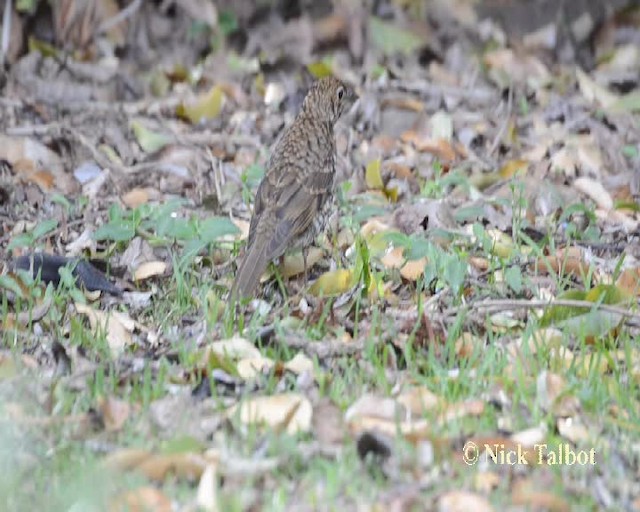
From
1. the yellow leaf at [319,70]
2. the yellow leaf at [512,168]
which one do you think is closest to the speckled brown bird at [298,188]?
the yellow leaf at [512,168]

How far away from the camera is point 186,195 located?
7.48m

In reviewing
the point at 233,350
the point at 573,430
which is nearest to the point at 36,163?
the point at 233,350

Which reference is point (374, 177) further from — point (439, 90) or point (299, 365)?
point (299, 365)

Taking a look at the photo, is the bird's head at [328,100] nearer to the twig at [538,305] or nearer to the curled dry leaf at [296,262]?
the curled dry leaf at [296,262]

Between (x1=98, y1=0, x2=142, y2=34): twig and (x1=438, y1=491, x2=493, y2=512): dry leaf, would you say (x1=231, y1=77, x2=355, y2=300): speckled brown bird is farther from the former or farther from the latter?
(x1=98, y1=0, x2=142, y2=34): twig

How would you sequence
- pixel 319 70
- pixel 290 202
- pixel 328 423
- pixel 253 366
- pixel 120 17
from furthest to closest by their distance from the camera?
1. pixel 120 17
2. pixel 319 70
3. pixel 290 202
4. pixel 253 366
5. pixel 328 423

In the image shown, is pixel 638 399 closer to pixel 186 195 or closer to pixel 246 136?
pixel 186 195

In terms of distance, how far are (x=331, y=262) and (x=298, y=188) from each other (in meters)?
0.41

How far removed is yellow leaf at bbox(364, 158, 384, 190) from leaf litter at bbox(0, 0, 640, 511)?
0.8 inches

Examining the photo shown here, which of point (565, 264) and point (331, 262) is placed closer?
point (565, 264)

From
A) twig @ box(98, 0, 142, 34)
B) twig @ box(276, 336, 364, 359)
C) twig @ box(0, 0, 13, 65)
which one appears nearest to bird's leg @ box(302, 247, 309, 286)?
twig @ box(276, 336, 364, 359)

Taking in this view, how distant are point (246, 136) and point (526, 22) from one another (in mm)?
2998

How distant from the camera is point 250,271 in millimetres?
5859

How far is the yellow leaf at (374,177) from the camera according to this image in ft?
24.6
